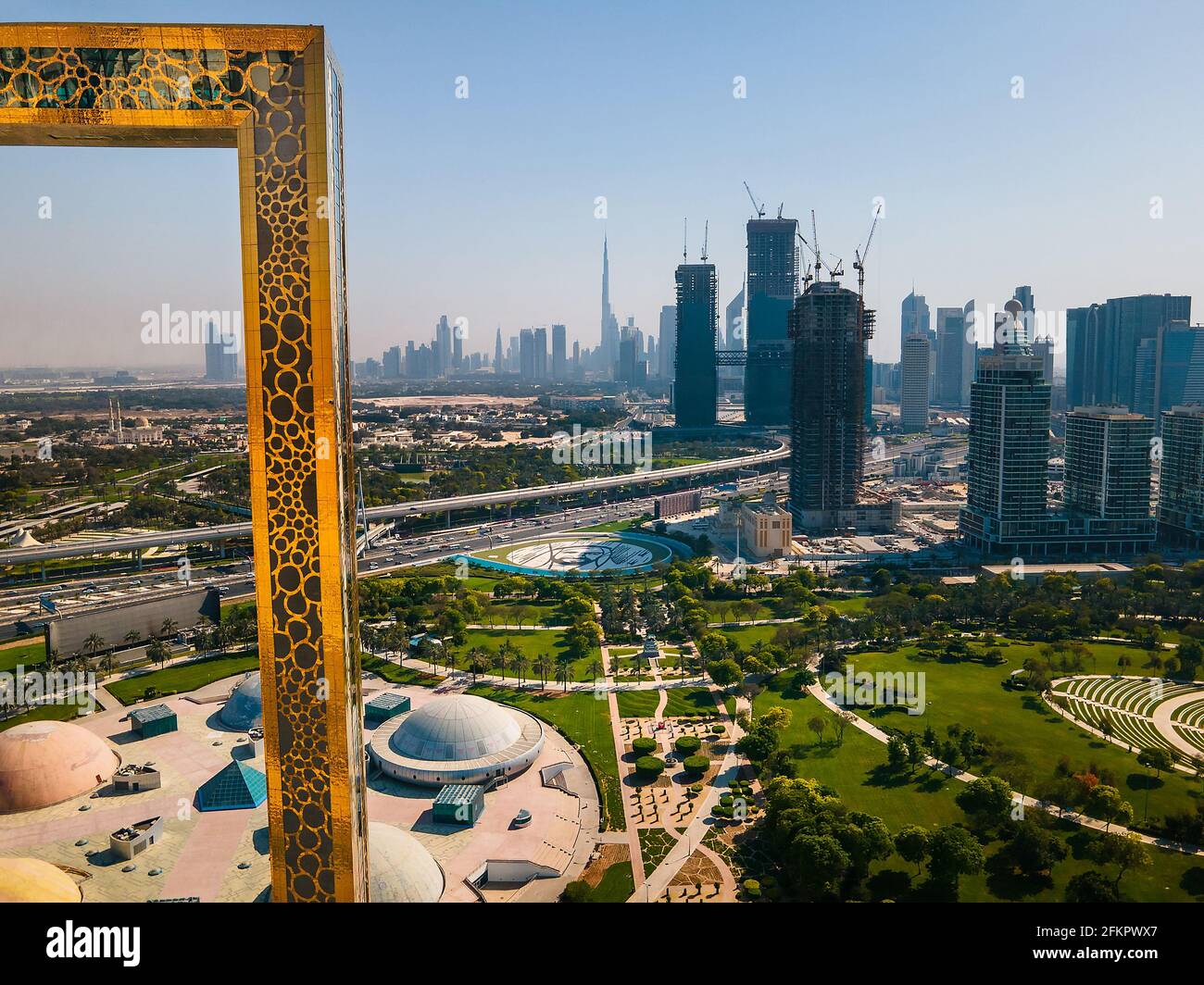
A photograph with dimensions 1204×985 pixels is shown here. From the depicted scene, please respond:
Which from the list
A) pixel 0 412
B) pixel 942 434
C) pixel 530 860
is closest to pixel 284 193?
pixel 530 860

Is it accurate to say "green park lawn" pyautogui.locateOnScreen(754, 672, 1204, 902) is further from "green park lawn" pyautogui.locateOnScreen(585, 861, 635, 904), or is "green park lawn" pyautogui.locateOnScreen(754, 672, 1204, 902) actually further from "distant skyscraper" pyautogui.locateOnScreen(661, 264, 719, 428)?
"distant skyscraper" pyautogui.locateOnScreen(661, 264, 719, 428)

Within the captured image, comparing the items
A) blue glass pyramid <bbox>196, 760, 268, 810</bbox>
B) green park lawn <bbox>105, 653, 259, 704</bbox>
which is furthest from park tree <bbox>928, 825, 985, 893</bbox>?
green park lawn <bbox>105, 653, 259, 704</bbox>

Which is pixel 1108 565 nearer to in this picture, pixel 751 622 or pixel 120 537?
pixel 751 622

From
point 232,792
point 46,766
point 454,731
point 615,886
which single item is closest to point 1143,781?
point 615,886

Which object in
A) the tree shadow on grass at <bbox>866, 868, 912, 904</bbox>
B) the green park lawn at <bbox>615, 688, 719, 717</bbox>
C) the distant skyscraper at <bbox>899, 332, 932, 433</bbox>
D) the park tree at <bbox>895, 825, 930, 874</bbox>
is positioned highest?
the distant skyscraper at <bbox>899, 332, 932, 433</bbox>

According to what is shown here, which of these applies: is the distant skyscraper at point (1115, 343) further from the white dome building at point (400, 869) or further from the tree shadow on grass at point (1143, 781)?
the white dome building at point (400, 869)
